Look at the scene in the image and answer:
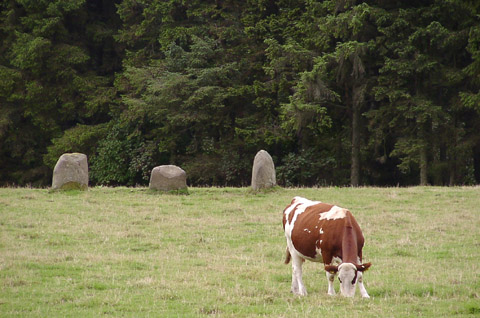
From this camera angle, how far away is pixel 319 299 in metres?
9.80

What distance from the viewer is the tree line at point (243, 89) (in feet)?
101

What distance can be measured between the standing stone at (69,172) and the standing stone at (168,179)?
9.62 ft

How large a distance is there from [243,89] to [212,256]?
22.3 m

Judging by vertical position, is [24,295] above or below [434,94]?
below

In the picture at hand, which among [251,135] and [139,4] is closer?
[251,135]

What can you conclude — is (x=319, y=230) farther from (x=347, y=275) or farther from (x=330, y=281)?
(x=347, y=275)

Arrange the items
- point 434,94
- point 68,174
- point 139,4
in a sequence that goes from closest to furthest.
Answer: point 68,174, point 434,94, point 139,4

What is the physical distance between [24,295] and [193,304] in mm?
2902

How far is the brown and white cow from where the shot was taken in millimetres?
9562

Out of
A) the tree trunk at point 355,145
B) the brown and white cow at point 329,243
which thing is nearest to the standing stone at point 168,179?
the tree trunk at point 355,145

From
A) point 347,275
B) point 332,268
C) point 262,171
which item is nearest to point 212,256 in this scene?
point 332,268

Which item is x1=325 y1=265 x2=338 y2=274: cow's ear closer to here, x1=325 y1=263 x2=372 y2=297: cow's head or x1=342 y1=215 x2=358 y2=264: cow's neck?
x1=325 y1=263 x2=372 y2=297: cow's head

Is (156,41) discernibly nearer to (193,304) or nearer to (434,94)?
(434,94)

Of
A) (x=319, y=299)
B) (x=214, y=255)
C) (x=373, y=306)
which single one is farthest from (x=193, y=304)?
(x=214, y=255)
